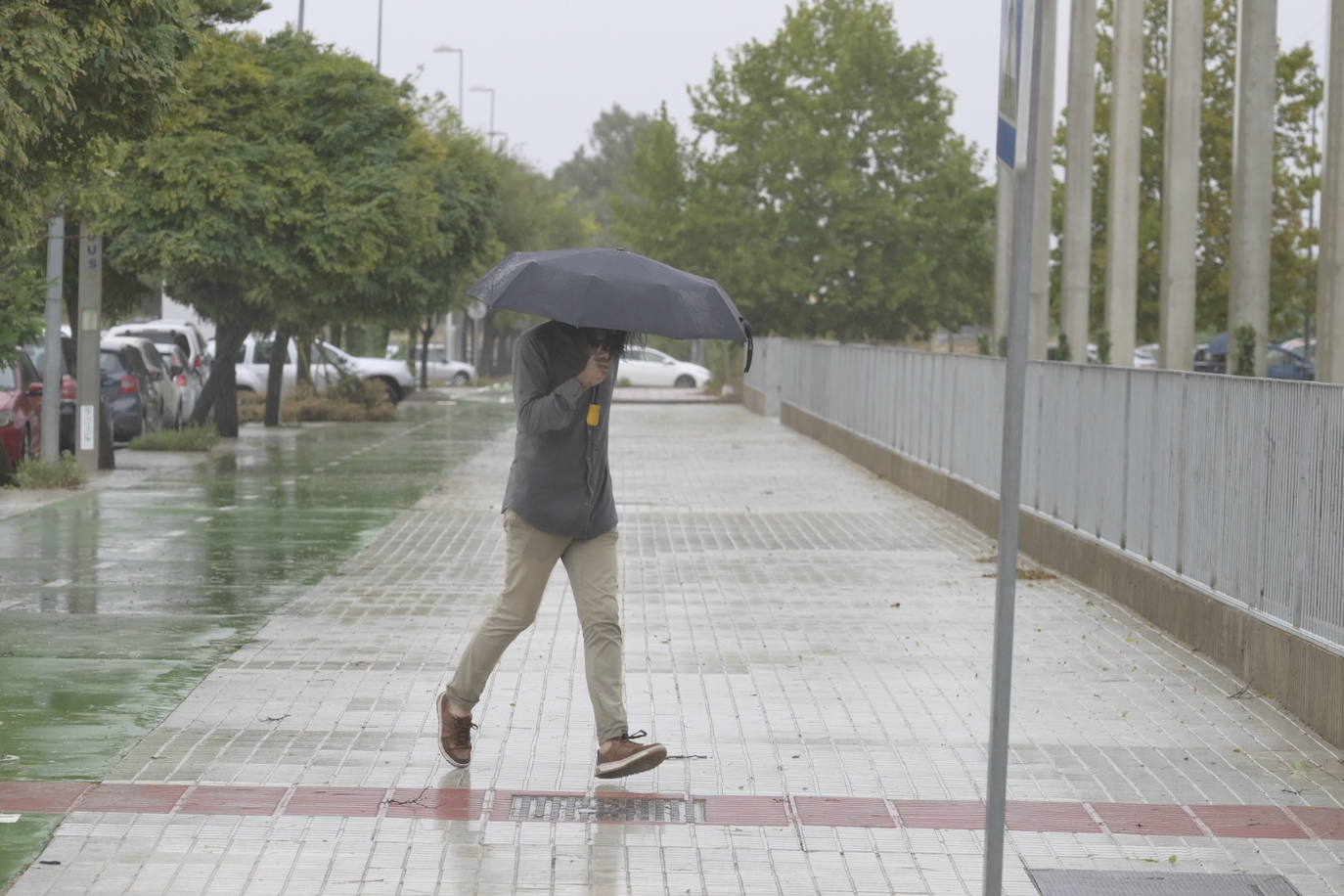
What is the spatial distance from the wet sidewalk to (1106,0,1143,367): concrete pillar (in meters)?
20.6

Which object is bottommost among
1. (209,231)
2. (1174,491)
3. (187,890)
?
(187,890)

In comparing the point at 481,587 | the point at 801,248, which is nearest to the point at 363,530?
the point at 481,587

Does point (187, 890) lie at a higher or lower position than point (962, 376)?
lower

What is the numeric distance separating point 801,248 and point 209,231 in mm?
25232

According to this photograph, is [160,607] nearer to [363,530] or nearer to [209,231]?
[363,530]

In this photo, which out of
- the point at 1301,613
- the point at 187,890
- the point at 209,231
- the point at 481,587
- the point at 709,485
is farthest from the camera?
the point at 209,231

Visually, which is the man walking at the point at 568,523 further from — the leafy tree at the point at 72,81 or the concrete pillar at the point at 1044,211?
the concrete pillar at the point at 1044,211

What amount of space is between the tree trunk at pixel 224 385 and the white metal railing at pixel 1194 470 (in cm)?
1253

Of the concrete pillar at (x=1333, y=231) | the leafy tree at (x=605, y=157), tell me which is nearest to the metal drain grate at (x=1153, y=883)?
the concrete pillar at (x=1333, y=231)

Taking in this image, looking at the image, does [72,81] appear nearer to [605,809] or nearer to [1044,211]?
[605,809]

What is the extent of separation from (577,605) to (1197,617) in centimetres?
427

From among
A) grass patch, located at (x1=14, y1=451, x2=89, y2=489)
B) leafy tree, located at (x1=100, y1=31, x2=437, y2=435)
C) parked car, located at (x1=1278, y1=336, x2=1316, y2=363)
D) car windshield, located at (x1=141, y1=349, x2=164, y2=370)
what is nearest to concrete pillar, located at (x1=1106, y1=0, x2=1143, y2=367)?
leafy tree, located at (x1=100, y1=31, x2=437, y2=435)

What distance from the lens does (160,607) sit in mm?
11641

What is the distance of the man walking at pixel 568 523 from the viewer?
7074 millimetres
